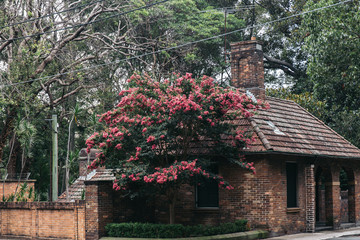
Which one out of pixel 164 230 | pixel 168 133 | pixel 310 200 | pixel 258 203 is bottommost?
pixel 164 230

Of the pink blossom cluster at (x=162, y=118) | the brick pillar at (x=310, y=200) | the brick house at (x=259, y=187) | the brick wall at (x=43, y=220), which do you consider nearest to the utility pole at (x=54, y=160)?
the brick house at (x=259, y=187)

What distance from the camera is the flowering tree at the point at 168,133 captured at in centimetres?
1745

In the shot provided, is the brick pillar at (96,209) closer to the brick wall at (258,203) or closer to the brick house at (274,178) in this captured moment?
the brick wall at (258,203)

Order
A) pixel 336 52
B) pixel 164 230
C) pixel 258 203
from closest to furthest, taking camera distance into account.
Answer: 1. pixel 164 230
2. pixel 258 203
3. pixel 336 52

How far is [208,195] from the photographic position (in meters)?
21.0

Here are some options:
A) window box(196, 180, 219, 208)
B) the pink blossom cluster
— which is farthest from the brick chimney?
window box(196, 180, 219, 208)

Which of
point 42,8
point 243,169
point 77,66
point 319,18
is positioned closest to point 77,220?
→ point 243,169

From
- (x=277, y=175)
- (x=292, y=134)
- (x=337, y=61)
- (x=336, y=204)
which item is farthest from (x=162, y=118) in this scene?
(x=337, y=61)

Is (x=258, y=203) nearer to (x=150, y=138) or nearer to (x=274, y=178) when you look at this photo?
(x=274, y=178)

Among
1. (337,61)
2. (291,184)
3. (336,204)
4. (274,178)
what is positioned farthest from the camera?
(337,61)

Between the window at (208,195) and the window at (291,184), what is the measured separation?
299 cm

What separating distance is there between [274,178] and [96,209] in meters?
6.60

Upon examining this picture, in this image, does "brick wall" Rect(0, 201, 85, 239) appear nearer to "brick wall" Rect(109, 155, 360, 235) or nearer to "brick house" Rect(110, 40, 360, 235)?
"brick wall" Rect(109, 155, 360, 235)

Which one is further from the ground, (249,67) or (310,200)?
(249,67)
